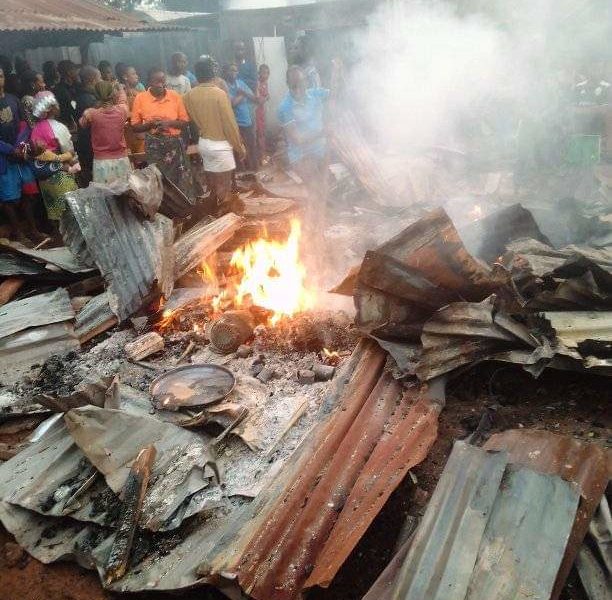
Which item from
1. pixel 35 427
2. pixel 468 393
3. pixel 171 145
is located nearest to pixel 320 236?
pixel 171 145

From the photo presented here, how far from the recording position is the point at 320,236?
7.35 metres

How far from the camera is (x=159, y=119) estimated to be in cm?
812

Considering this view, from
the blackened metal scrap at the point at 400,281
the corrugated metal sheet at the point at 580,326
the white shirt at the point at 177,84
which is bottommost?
the corrugated metal sheet at the point at 580,326

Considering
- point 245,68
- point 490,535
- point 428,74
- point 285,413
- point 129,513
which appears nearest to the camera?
point 490,535

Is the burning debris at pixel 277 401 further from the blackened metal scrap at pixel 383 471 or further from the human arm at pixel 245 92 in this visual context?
the human arm at pixel 245 92

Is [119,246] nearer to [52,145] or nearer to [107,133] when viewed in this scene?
[107,133]

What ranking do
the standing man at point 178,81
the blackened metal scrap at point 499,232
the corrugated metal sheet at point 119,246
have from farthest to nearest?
the standing man at point 178,81, the blackened metal scrap at point 499,232, the corrugated metal sheet at point 119,246

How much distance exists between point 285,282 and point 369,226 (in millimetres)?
3192

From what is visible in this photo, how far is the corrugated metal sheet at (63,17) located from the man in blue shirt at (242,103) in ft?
11.0

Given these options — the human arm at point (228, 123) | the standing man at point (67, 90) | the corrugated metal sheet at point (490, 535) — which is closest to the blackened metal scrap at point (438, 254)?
the corrugated metal sheet at point (490, 535)

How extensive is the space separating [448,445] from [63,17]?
41.4 ft

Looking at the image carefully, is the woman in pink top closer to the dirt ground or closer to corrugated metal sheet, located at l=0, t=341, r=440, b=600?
corrugated metal sheet, located at l=0, t=341, r=440, b=600

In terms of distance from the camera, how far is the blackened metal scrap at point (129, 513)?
Answer: 2960mm

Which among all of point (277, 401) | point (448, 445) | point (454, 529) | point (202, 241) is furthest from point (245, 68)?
point (454, 529)
